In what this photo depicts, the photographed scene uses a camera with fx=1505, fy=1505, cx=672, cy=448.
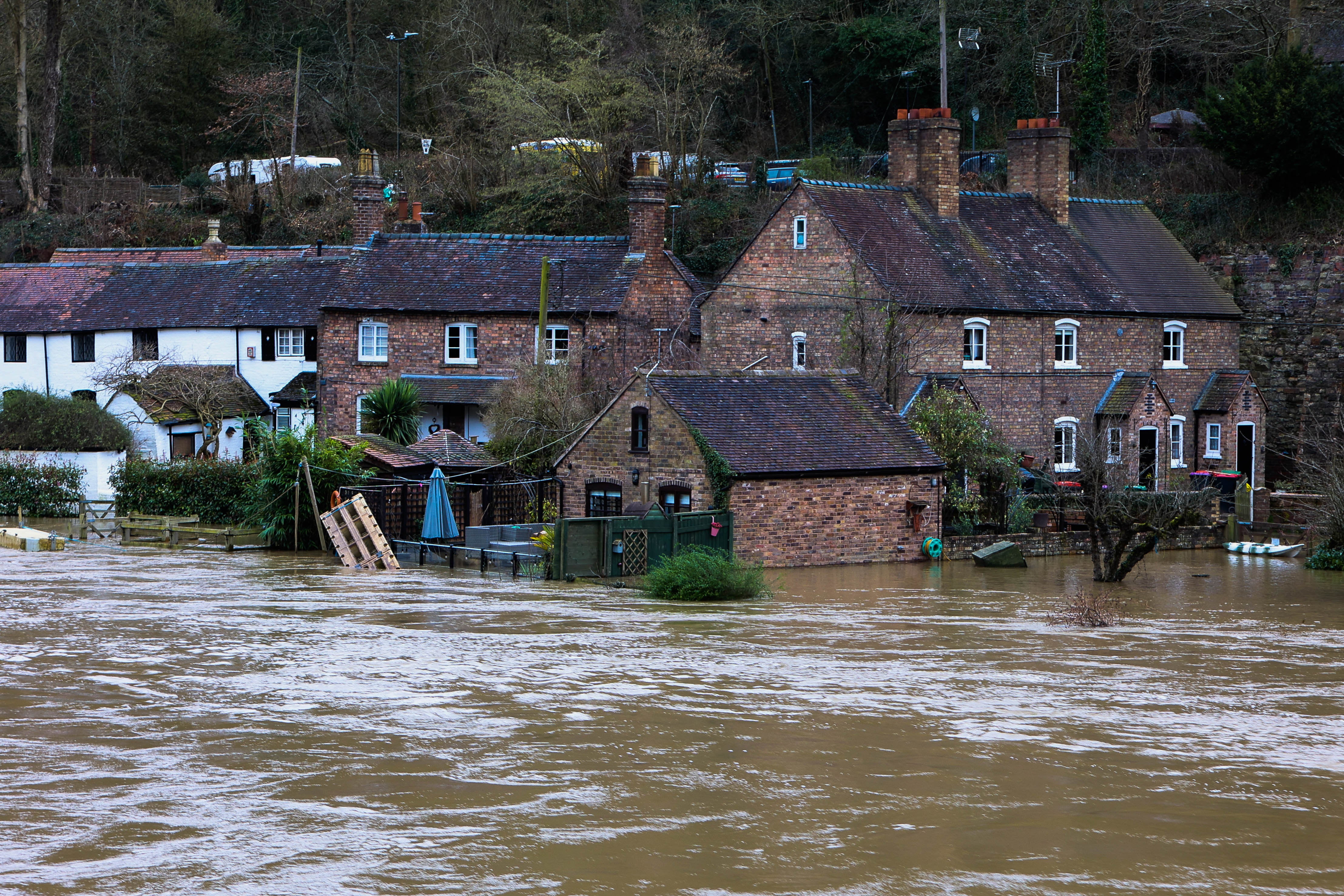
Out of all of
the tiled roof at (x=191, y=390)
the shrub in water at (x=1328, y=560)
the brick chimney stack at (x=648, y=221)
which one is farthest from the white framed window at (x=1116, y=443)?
the tiled roof at (x=191, y=390)

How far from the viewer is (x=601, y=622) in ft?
75.3

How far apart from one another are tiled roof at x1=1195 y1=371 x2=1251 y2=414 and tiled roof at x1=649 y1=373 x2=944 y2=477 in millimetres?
12454

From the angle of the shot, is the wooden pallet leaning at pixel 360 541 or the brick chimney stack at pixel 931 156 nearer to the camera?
the wooden pallet leaning at pixel 360 541

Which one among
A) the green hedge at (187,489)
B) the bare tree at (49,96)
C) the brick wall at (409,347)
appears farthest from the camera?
the bare tree at (49,96)

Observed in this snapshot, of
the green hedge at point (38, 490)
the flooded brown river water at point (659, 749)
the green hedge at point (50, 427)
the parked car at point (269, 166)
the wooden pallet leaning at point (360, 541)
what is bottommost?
the flooded brown river water at point (659, 749)

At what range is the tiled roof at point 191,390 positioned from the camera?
43.7 m

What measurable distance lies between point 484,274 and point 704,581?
20.8m

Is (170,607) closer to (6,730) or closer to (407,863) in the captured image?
(6,730)

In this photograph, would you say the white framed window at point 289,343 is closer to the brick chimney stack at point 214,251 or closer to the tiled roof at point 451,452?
the brick chimney stack at point 214,251

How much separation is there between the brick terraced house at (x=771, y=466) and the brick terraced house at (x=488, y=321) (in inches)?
394

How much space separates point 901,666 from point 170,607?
470 inches

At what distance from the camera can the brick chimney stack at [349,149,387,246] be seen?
45625 mm

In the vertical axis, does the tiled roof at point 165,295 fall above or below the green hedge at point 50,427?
above

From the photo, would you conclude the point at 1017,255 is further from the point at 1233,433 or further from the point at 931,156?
the point at 1233,433
